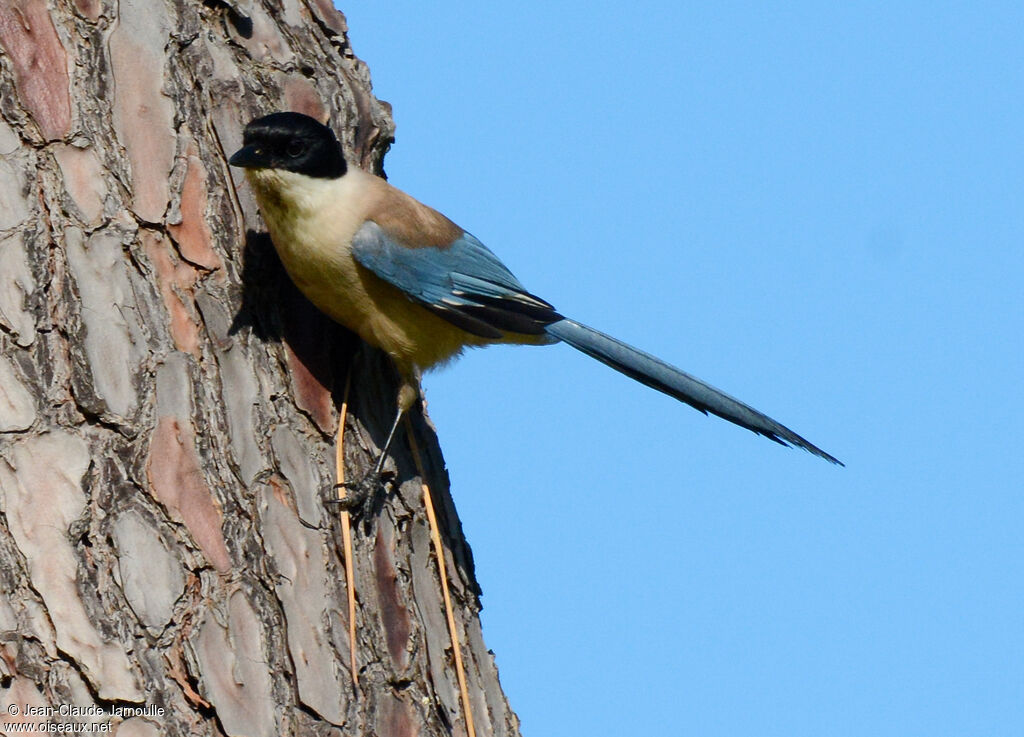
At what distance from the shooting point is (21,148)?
10.4ft

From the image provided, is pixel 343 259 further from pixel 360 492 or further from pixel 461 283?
pixel 360 492

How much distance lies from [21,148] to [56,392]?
26.4 inches

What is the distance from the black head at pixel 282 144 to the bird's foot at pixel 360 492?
0.89 metres

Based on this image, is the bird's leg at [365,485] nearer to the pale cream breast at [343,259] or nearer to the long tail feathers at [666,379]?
the pale cream breast at [343,259]

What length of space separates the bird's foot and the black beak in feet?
2.96

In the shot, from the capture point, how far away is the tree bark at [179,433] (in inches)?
109

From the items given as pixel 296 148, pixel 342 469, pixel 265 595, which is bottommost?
pixel 265 595

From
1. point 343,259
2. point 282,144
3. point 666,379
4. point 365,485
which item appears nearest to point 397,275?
point 343,259

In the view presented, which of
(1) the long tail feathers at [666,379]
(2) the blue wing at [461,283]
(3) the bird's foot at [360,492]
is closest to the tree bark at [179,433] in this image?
(3) the bird's foot at [360,492]

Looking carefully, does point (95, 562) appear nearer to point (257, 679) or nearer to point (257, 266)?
point (257, 679)

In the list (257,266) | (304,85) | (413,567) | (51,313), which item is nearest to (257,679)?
(413,567)

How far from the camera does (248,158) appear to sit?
11.5 feet

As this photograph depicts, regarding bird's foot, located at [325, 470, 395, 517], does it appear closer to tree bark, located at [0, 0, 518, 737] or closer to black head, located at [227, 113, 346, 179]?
tree bark, located at [0, 0, 518, 737]

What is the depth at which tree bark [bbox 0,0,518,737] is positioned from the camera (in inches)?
109
